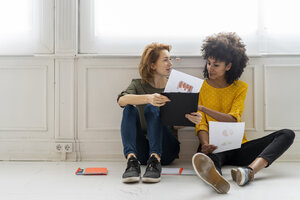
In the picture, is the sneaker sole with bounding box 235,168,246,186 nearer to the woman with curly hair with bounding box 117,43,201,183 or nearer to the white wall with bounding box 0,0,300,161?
the woman with curly hair with bounding box 117,43,201,183

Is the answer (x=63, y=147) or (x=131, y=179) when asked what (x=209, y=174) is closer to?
(x=131, y=179)

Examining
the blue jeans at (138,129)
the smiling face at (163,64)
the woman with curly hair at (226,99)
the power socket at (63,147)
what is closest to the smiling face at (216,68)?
the woman with curly hair at (226,99)

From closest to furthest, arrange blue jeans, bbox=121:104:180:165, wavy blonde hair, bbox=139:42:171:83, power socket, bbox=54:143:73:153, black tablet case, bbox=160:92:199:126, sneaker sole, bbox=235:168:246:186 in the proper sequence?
sneaker sole, bbox=235:168:246:186 < black tablet case, bbox=160:92:199:126 < blue jeans, bbox=121:104:180:165 < wavy blonde hair, bbox=139:42:171:83 < power socket, bbox=54:143:73:153

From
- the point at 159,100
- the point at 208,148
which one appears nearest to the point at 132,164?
the point at 159,100

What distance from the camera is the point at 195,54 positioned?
2.43 meters

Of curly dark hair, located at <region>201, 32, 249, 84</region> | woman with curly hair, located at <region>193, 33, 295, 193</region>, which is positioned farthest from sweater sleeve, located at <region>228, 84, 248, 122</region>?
curly dark hair, located at <region>201, 32, 249, 84</region>

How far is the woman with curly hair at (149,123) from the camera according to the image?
71.9 inches

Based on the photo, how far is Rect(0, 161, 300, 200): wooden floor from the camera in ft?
5.07

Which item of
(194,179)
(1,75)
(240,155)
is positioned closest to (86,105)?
(1,75)

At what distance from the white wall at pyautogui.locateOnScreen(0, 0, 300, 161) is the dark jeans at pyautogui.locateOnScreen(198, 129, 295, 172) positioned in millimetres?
367

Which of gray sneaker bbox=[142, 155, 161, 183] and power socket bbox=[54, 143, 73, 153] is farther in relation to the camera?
power socket bbox=[54, 143, 73, 153]

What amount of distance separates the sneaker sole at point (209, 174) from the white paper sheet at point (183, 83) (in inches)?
15.7

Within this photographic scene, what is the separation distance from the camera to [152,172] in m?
1.78

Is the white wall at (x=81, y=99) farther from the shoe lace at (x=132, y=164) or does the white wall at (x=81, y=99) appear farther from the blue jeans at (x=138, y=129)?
the shoe lace at (x=132, y=164)
